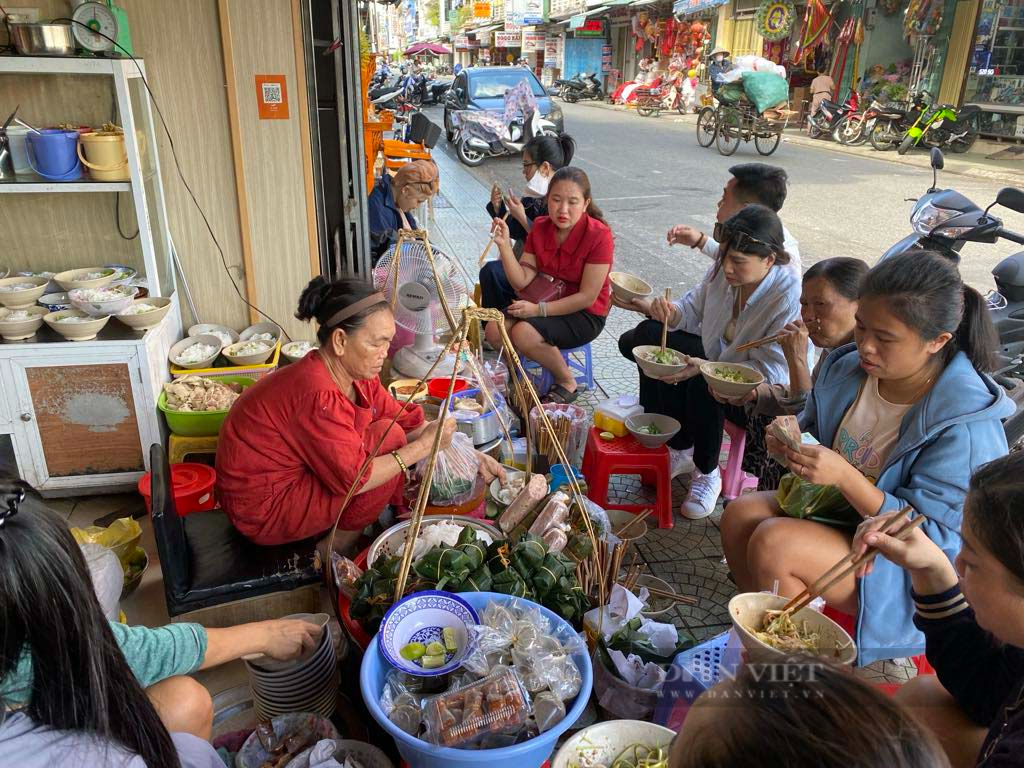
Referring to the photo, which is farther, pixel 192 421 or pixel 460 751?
pixel 192 421

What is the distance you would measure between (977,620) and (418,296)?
106 inches

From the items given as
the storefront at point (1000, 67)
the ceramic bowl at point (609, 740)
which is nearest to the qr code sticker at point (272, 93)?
the ceramic bowl at point (609, 740)

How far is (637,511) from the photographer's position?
3080mm

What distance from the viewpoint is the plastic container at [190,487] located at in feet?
9.32

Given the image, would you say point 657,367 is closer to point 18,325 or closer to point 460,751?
point 460,751

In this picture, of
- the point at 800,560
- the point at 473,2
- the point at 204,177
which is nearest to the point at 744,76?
the point at 204,177

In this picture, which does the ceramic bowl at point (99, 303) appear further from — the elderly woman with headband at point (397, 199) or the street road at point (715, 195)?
the street road at point (715, 195)

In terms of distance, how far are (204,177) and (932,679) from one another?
3.55 m

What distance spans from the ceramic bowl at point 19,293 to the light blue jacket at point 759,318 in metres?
2.95

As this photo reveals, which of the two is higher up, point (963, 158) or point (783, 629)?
point (963, 158)

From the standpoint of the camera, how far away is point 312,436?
7.29ft

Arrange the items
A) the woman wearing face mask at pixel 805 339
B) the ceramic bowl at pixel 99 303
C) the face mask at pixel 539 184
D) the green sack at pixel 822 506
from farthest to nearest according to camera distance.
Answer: the face mask at pixel 539 184 → the ceramic bowl at pixel 99 303 → the woman wearing face mask at pixel 805 339 → the green sack at pixel 822 506

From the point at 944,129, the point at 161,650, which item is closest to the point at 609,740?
the point at 161,650

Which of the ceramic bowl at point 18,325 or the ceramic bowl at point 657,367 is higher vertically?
the ceramic bowl at point 18,325
